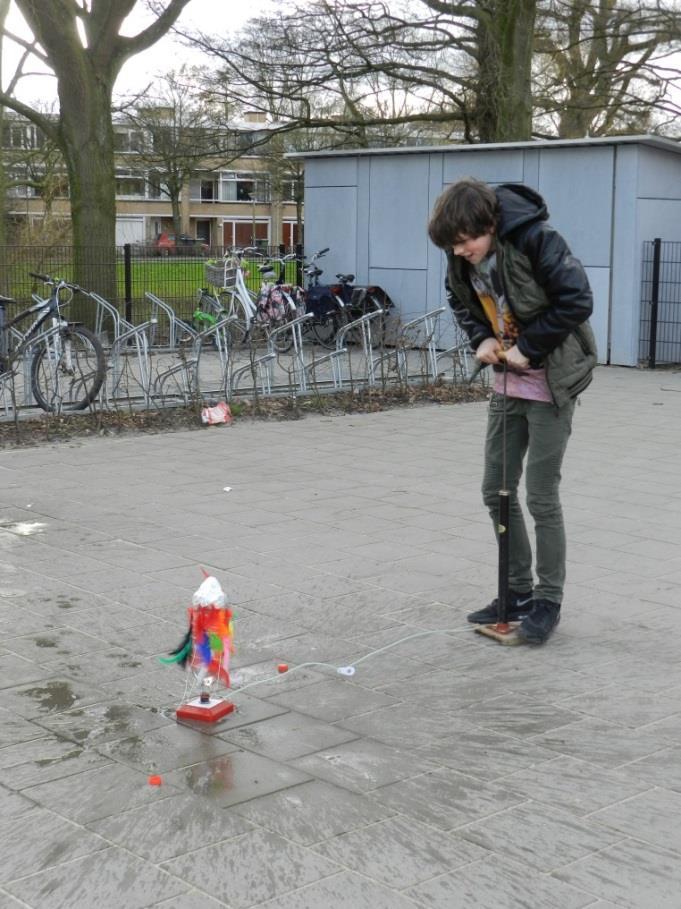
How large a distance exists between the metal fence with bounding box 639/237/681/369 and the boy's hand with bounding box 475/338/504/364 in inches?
463

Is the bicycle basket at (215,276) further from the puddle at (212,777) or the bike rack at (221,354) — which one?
the puddle at (212,777)

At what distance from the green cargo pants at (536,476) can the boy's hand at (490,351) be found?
20 centimetres

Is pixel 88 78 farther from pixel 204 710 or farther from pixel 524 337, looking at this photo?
pixel 204 710

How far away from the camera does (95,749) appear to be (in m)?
3.92

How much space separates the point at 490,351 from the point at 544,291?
0.31 m

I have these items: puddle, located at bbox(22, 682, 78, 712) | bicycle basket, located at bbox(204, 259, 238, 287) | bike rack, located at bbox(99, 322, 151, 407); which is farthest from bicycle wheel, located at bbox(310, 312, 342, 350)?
puddle, located at bbox(22, 682, 78, 712)

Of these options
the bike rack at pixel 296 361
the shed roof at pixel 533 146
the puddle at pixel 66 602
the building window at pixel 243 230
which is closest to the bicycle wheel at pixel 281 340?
the bike rack at pixel 296 361

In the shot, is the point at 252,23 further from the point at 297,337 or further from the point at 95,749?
the point at 95,749

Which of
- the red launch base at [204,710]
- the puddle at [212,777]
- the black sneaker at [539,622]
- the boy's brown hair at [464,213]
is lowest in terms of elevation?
the puddle at [212,777]

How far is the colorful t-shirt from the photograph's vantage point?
4773mm

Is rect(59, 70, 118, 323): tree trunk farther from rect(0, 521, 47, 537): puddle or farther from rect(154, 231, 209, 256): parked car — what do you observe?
rect(0, 521, 47, 537): puddle

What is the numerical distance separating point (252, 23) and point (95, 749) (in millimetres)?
18602

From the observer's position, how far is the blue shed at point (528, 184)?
1614cm

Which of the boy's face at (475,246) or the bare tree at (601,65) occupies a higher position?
the bare tree at (601,65)
